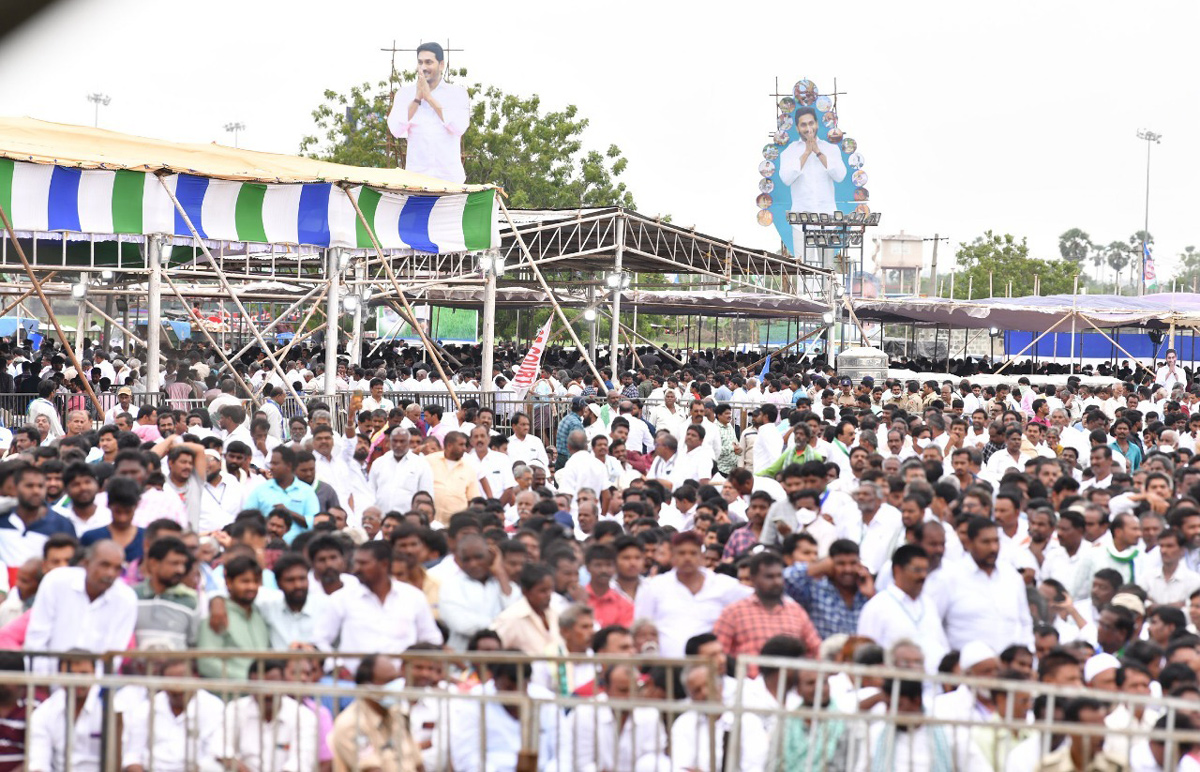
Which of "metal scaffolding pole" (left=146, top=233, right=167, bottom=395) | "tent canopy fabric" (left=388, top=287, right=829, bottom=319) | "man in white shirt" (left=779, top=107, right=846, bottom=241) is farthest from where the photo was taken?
"man in white shirt" (left=779, top=107, right=846, bottom=241)

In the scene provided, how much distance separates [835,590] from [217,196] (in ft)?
39.8

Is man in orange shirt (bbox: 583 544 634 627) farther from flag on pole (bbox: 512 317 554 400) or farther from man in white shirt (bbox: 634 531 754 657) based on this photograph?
flag on pole (bbox: 512 317 554 400)

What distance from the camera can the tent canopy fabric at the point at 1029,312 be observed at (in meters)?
33.6

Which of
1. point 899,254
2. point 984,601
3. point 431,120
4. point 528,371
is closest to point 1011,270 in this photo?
point 899,254

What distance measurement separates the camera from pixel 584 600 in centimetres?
744

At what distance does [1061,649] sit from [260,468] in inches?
278

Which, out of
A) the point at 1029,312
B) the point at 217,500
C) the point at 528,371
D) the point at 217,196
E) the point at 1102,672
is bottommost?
the point at 1102,672

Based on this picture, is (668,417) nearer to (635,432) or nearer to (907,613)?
(635,432)

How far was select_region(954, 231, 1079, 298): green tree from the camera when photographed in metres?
71.2

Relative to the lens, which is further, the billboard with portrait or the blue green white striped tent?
the billboard with portrait

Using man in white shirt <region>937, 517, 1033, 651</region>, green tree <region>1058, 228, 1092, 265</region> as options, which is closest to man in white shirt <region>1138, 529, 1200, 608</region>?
man in white shirt <region>937, 517, 1033, 651</region>

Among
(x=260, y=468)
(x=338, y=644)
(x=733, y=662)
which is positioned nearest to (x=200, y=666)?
(x=338, y=644)

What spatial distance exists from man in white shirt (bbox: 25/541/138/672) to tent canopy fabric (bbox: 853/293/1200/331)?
2847cm

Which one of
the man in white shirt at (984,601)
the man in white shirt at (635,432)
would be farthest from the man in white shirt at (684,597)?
the man in white shirt at (635,432)
